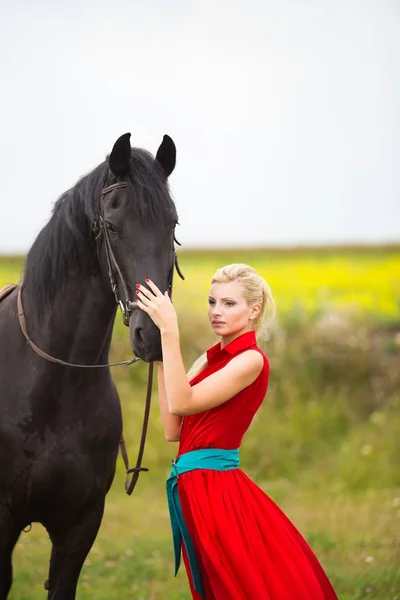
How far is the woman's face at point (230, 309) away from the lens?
10.1 feet

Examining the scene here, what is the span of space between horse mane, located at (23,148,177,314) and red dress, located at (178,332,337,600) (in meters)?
0.68

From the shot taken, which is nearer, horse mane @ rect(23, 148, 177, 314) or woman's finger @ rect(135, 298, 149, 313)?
woman's finger @ rect(135, 298, 149, 313)

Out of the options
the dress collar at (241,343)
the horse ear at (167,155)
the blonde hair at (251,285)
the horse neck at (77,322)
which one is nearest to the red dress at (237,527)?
the dress collar at (241,343)

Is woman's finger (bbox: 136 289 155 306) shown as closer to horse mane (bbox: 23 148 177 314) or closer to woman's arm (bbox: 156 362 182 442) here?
horse mane (bbox: 23 148 177 314)

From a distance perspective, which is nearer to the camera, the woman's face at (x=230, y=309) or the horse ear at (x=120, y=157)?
the horse ear at (x=120, y=157)

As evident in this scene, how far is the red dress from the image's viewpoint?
9.21ft

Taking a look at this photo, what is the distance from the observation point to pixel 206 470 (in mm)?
2982

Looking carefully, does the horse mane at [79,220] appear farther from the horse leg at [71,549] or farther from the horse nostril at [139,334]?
the horse leg at [71,549]

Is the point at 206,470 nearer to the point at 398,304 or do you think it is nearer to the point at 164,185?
the point at 164,185

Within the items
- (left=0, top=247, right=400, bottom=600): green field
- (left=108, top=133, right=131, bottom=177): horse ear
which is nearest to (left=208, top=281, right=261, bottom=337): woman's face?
(left=108, top=133, right=131, bottom=177): horse ear

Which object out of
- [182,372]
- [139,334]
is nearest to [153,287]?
[139,334]

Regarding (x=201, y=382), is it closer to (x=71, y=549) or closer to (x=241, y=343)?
(x=241, y=343)

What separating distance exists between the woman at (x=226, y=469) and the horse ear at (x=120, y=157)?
53cm

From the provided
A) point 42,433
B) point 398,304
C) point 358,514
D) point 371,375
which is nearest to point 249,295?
point 42,433
